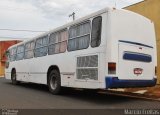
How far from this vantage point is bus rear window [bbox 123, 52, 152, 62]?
10.6m

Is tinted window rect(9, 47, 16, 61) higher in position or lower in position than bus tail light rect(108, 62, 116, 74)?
higher

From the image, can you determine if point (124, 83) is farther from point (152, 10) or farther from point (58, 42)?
point (152, 10)

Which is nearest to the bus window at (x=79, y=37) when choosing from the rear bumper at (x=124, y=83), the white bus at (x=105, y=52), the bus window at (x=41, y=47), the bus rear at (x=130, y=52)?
the white bus at (x=105, y=52)

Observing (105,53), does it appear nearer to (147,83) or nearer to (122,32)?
(122,32)

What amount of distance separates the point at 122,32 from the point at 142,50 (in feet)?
3.73

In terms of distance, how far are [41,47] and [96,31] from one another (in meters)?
5.38

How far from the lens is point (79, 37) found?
11969 mm

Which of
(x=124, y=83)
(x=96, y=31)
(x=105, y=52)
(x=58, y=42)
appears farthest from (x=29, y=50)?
(x=124, y=83)

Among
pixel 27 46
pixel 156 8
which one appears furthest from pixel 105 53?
pixel 27 46

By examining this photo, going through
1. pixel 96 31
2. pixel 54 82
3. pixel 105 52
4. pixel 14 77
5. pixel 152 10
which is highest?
pixel 152 10

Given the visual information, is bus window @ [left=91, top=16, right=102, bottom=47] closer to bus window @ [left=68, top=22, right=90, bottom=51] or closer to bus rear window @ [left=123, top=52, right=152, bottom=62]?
bus window @ [left=68, top=22, right=90, bottom=51]

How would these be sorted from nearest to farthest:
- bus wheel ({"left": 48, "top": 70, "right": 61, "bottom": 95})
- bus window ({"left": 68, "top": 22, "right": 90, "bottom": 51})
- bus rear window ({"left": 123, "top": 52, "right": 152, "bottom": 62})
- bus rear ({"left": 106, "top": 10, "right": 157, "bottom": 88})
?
bus rear ({"left": 106, "top": 10, "right": 157, "bottom": 88}) < bus rear window ({"left": 123, "top": 52, "right": 152, "bottom": 62}) < bus window ({"left": 68, "top": 22, "right": 90, "bottom": 51}) < bus wheel ({"left": 48, "top": 70, "right": 61, "bottom": 95})

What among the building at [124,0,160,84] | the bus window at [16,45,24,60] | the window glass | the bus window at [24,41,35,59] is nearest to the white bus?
the bus window at [24,41,35,59]

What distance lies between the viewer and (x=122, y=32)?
10.7 meters
